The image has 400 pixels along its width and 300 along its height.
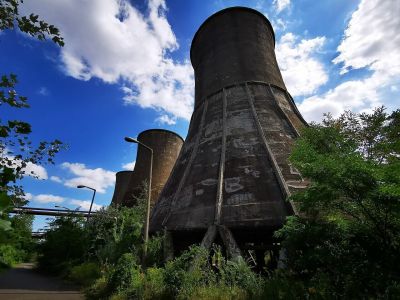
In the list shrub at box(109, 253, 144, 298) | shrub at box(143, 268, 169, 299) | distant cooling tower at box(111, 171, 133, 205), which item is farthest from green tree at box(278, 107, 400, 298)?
distant cooling tower at box(111, 171, 133, 205)

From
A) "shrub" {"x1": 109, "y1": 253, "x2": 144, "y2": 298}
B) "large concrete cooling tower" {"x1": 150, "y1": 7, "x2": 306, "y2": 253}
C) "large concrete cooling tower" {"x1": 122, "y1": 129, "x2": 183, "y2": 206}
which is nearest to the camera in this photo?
"shrub" {"x1": 109, "y1": 253, "x2": 144, "y2": 298}

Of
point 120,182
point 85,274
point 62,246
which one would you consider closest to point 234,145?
point 85,274

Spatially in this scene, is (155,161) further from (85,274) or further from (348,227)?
(348,227)

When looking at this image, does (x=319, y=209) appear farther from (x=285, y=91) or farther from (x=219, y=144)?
(x=285, y=91)

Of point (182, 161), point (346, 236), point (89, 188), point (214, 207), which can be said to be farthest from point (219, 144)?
point (89, 188)

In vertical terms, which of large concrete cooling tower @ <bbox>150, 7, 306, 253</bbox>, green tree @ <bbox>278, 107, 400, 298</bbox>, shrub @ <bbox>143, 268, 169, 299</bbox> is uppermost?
large concrete cooling tower @ <bbox>150, 7, 306, 253</bbox>

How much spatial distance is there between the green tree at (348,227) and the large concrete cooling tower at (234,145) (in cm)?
183

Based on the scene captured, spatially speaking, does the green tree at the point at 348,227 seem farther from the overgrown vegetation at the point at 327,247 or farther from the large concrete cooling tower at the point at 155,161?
the large concrete cooling tower at the point at 155,161

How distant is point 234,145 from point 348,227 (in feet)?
→ 19.0

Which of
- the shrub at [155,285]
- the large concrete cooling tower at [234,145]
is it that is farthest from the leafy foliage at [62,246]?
the shrub at [155,285]

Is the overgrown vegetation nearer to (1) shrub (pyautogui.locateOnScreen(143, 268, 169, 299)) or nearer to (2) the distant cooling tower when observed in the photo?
(1) shrub (pyautogui.locateOnScreen(143, 268, 169, 299))

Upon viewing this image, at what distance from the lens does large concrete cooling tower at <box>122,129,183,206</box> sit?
24.3 metres

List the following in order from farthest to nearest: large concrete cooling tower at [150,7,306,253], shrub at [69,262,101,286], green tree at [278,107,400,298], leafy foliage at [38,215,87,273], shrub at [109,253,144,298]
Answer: leafy foliage at [38,215,87,273] < shrub at [69,262,101,286] < large concrete cooling tower at [150,7,306,253] < shrub at [109,253,144,298] < green tree at [278,107,400,298]

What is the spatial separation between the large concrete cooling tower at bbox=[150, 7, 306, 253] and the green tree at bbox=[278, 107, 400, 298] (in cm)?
183
